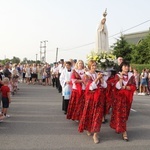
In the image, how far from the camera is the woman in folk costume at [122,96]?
733cm

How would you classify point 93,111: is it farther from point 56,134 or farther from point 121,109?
point 56,134

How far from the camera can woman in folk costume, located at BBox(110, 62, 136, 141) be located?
733 cm

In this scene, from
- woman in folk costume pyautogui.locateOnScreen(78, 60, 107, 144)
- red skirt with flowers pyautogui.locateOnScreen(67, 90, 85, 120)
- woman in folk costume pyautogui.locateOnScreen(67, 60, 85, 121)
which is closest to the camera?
woman in folk costume pyautogui.locateOnScreen(78, 60, 107, 144)

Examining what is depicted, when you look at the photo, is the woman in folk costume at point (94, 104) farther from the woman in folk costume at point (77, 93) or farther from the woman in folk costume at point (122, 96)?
the woman in folk costume at point (77, 93)

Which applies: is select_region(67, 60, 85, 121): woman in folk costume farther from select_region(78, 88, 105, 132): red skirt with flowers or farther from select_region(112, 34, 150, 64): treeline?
select_region(112, 34, 150, 64): treeline

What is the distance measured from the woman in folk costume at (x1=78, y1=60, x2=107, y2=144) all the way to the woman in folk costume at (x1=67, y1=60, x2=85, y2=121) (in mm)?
980

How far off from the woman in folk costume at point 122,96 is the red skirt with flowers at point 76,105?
1.38 m

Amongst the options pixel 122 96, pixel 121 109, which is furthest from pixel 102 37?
pixel 121 109

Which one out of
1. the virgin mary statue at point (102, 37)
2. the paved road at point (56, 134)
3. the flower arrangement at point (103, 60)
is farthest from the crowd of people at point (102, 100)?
the virgin mary statue at point (102, 37)

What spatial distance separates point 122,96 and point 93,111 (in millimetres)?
768

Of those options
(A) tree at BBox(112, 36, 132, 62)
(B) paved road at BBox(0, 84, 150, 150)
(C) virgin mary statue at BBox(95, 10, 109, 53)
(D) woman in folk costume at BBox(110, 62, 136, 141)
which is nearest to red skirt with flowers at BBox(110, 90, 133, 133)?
(D) woman in folk costume at BBox(110, 62, 136, 141)

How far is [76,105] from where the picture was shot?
882cm

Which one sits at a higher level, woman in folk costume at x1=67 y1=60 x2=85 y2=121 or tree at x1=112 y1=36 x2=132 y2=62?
tree at x1=112 y1=36 x2=132 y2=62

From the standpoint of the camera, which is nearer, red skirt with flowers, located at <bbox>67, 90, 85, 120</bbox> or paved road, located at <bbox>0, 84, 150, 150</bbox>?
paved road, located at <bbox>0, 84, 150, 150</bbox>
